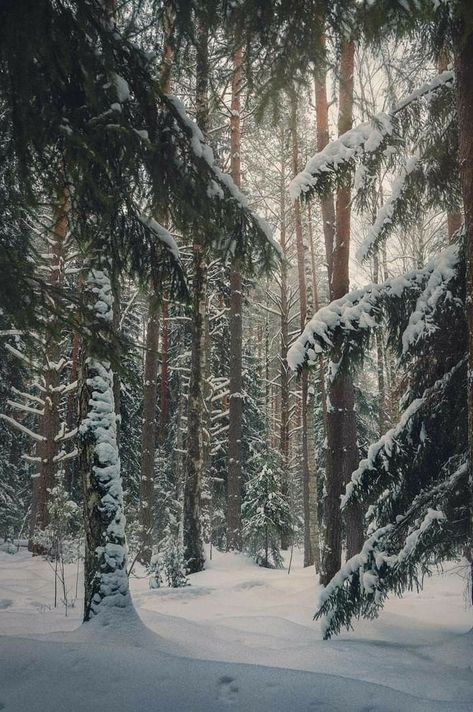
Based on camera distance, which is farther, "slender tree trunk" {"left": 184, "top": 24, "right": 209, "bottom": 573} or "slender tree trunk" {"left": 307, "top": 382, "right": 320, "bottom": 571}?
"slender tree trunk" {"left": 307, "top": 382, "right": 320, "bottom": 571}

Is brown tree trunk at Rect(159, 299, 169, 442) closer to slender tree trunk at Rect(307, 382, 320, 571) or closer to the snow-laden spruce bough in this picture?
slender tree trunk at Rect(307, 382, 320, 571)

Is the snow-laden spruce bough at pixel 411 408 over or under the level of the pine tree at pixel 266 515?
over

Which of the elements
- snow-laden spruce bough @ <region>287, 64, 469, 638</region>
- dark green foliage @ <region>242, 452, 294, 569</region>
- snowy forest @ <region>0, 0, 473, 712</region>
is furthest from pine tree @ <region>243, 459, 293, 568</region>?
snow-laden spruce bough @ <region>287, 64, 469, 638</region>

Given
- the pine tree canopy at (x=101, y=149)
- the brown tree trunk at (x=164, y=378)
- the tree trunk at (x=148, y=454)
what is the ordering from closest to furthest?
1. the pine tree canopy at (x=101, y=149)
2. the tree trunk at (x=148, y=454)
3. the brown tree trunk at (x=164, y=378)

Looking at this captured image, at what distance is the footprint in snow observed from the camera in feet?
9.77

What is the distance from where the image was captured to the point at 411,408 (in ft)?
17.7

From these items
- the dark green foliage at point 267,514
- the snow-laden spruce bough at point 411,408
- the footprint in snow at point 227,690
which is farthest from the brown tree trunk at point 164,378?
the footprint in snow at point 227,690

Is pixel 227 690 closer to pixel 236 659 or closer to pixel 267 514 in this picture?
pixel 236 659

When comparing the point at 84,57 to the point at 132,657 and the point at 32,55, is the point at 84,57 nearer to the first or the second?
the point at 32,55

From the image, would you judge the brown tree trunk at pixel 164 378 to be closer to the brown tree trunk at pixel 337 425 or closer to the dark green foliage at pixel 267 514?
the dark green foliage at pixel 267 514

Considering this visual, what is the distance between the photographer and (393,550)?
508 cm

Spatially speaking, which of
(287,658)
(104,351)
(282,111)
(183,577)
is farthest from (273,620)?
(282,111)

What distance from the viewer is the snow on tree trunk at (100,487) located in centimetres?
470

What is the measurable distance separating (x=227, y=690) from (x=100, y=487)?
7.67 feet
